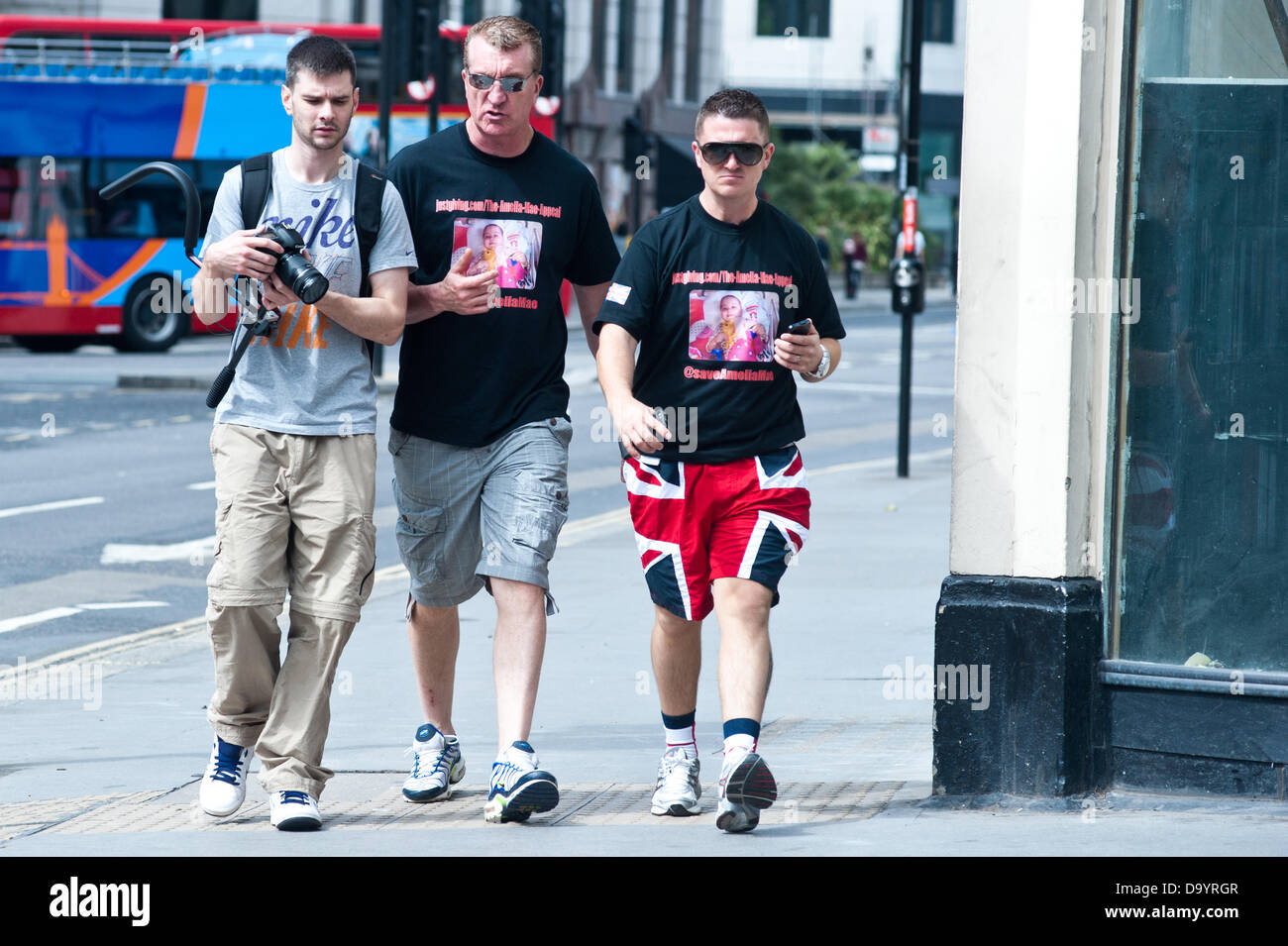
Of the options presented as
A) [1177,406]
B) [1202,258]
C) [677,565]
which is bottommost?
[677,565]

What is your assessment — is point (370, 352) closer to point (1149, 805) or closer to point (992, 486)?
point (992, 486)

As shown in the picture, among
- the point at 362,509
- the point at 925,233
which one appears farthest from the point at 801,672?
the point at 925,233

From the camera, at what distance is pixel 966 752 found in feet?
17.3

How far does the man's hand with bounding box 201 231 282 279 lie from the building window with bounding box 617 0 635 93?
49886mm

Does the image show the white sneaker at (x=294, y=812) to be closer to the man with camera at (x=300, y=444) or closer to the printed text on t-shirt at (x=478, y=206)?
the man with camera at (x=300, y=444)

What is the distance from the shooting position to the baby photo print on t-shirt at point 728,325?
17.2 feet

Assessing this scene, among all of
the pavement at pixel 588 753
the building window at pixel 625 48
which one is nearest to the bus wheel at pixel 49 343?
the pavement at pixel 588 753

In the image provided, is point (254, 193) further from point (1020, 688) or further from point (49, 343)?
point (49, 343)

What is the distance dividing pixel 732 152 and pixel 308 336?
48.0 inches

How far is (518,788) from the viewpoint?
5023mm

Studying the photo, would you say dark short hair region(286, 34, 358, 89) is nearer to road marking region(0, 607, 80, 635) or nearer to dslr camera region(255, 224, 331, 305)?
dslr camera region(255, 224, 331, 305)

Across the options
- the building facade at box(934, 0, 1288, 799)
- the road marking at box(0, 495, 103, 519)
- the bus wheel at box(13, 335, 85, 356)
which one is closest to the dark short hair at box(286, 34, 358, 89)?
the building facade at box(934, 0, 1288, 799)

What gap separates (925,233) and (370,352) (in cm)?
5624

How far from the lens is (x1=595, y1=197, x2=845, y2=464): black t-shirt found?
206 inches
